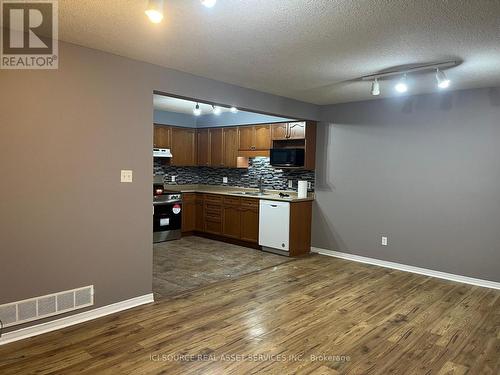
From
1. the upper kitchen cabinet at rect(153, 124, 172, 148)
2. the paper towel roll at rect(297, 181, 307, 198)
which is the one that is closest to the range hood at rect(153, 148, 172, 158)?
the upper kitchen cabinet at rect(153, 124, 172, 148)

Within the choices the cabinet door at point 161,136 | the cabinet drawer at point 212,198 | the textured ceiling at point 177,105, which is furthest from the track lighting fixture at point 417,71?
the cabinet door at point 161,136

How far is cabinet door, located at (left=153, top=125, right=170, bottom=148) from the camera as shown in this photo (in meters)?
6.81

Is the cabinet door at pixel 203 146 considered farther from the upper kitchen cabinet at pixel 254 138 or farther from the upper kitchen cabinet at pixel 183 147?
the upper kitchen cabinet at pixel 254 138

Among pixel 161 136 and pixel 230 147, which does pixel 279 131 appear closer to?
pixel 230 147

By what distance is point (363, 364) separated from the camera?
256cm

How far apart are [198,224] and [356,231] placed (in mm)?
3059

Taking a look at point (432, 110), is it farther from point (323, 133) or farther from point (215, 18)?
point (215, 18)

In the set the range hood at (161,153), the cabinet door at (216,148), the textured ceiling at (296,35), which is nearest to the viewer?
the textured ceiling at (296,35)

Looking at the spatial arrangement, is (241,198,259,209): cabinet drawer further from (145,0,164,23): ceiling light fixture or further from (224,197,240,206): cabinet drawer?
(145,0,164,23): ceiling light fixture

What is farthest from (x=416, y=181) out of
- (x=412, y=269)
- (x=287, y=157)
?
(x=287, y=157)

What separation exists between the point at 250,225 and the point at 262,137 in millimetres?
1609

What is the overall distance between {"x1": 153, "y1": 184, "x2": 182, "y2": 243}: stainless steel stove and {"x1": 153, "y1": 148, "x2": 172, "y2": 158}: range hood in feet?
1.96

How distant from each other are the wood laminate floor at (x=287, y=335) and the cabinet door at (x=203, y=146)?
11.8 feet

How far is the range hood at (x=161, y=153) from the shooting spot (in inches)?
264
